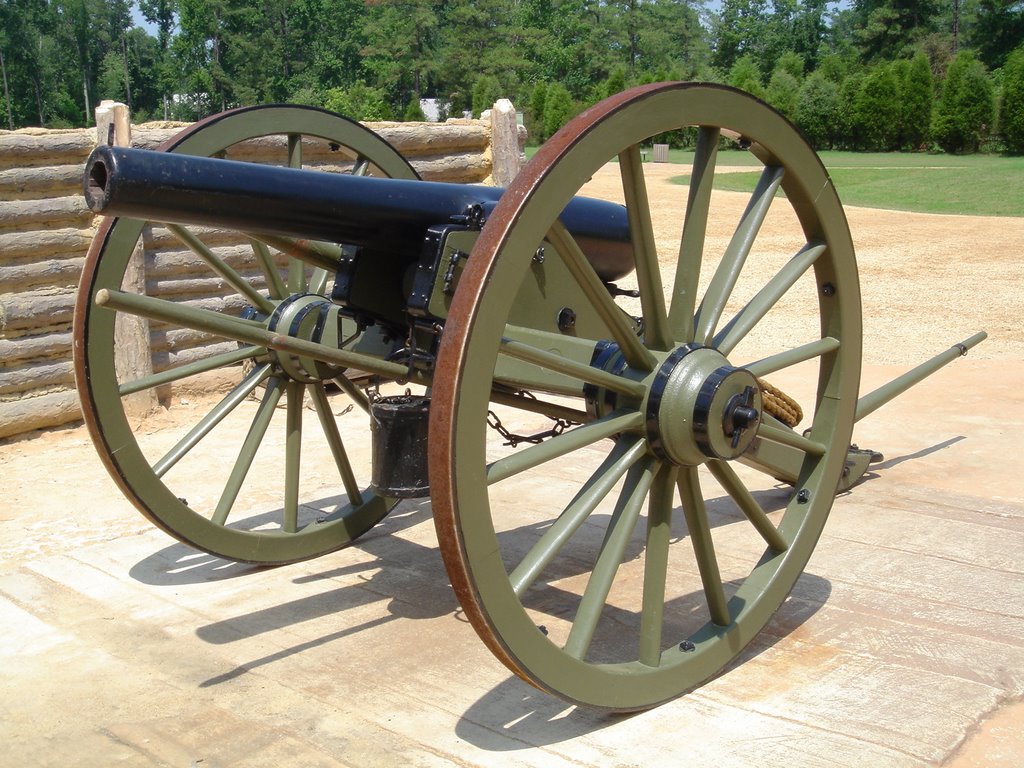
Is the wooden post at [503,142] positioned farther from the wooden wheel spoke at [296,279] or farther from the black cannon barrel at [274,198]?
the black cannon barrel at [274,198]

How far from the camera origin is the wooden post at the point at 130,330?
7332 mm

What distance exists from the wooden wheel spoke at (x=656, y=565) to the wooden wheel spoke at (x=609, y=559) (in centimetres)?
8

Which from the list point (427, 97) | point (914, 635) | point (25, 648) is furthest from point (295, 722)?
point (427, 97)

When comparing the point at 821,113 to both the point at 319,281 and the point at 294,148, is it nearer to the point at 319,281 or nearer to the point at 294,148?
the point at 319,281

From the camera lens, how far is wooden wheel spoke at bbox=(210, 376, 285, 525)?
15.3 feet

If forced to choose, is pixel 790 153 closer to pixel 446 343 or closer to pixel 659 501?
pixel 659 501

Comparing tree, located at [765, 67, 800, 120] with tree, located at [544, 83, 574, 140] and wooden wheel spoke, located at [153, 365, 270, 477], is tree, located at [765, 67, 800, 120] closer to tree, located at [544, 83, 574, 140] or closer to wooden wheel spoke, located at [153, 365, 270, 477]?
tree, located at [544, 83, 574, 140]

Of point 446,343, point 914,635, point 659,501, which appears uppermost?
point 446,343

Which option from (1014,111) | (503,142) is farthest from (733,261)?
(1014,111)

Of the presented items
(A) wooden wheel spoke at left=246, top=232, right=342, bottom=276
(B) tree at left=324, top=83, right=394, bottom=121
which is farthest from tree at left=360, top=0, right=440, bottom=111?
(A) wooden wheel spoke at left=246, top=232, right=342, bottom=276

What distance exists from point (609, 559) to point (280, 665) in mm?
1244

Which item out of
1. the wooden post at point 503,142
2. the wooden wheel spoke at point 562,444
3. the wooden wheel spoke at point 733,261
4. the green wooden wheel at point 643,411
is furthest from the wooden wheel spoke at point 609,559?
the wooden post at point 503,142

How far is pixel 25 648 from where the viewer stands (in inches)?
164

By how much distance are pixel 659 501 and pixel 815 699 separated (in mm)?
738
